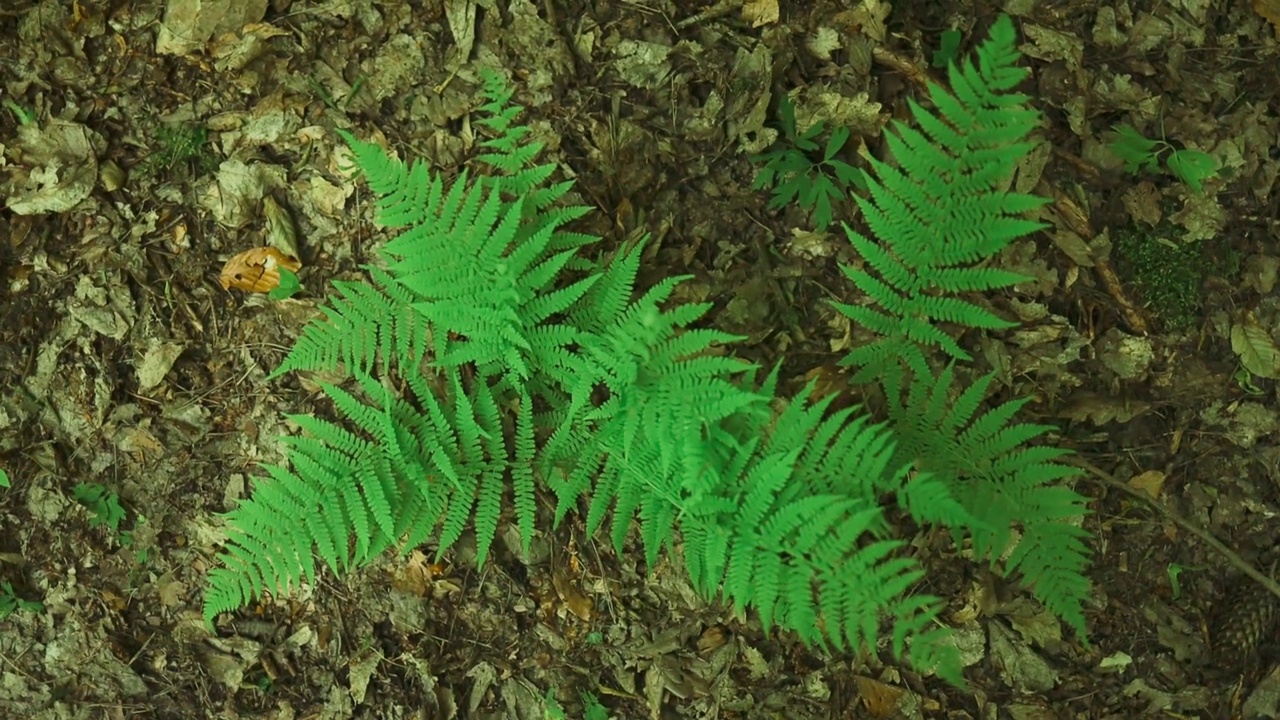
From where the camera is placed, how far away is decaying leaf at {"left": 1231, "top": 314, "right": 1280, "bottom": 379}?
3650 millimetres

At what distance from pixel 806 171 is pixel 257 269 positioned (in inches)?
92.7

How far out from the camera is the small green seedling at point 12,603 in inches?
149

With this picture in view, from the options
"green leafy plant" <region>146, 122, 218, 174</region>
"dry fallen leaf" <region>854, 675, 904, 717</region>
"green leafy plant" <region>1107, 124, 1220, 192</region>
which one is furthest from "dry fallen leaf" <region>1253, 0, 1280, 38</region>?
"green leafy plant" <region>146, 122, 218, 174</region>

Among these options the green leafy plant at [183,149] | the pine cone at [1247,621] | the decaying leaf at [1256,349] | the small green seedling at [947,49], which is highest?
the small green seedling at [947,49]

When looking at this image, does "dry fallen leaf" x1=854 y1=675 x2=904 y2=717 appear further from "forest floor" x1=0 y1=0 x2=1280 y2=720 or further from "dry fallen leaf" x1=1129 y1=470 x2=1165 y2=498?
"dry fallen leaf" x1=1129 y1=470 x2=1165 y2=498

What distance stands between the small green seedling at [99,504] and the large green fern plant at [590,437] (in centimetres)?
89

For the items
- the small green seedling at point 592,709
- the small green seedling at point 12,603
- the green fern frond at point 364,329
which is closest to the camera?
the green fern frond at point 364,329

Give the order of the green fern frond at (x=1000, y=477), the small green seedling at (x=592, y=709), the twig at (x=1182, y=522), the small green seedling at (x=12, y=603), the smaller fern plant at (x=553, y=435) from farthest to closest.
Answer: the small green seedling at (x=12, y=603) < the small green seedling at (x=592, y=709) < the twig at (x=1182, y=522) < the green fern frond at (x=1000, y=477) < the smaller fern plant at (x=553, y=435)

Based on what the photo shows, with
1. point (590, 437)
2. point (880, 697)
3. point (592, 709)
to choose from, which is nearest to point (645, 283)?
point (590, 437)

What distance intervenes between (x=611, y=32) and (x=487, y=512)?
2.06 m

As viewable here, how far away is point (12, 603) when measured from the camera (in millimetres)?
3787

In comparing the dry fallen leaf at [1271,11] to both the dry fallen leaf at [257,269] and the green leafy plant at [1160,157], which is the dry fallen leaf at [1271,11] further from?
the dry fallen leaf at [257,269]

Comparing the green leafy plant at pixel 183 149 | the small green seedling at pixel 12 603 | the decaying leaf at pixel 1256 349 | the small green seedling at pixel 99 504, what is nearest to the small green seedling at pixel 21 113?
the green leafy plant at pixel 183 149

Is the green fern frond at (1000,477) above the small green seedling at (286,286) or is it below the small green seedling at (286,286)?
below
